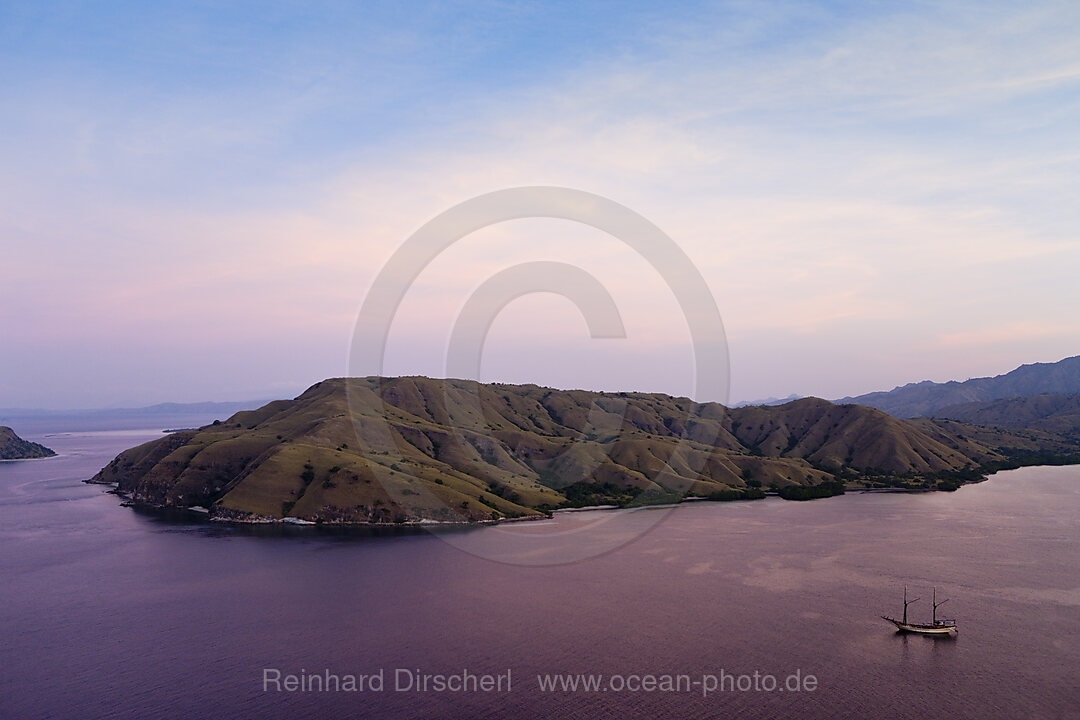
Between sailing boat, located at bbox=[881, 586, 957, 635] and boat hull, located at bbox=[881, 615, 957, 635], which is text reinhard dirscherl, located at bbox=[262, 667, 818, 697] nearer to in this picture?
boat hull, located at bbox=[881, 615, 957, 635]

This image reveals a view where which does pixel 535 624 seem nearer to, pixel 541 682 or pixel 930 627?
pixel 541 682

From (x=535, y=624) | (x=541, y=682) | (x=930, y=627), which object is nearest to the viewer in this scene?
(x=541, y=682)

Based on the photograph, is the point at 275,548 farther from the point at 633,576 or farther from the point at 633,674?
the point at 633,674

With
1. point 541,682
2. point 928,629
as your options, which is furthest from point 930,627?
point 541,682

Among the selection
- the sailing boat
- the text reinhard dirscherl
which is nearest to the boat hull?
the sailing boat

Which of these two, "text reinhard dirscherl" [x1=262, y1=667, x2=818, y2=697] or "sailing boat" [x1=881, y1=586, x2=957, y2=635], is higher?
"sailing boat" [x1=881, y1=586, x2=957, y2=635]

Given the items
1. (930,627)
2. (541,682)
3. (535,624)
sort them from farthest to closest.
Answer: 1. (535,624)
2. (930,627)
3. (541,682)

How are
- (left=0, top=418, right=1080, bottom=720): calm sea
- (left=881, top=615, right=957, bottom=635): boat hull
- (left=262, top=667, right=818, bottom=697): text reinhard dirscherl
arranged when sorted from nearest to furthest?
(left=0, top=418, right=1080, bottom=720): calm sea, (left=262, top=667, right=818, bottom=697): text reinhard dirscherl, (left=881, top=615, right=957, bottom=635): boat hull
